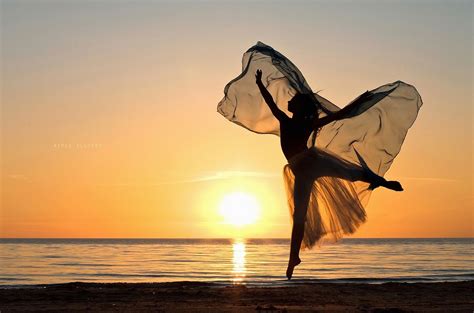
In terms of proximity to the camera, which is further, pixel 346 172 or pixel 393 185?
pixel 346 172

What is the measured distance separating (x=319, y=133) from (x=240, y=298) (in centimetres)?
537

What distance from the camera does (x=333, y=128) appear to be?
36.7ft

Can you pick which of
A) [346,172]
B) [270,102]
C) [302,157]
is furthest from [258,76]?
[346,172]

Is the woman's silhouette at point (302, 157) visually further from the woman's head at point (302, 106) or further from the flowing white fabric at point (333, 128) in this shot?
the flowing white fabric at point (333, 128)

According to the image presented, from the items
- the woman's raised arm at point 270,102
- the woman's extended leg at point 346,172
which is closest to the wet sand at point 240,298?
the woman's extended leg at point 346,172

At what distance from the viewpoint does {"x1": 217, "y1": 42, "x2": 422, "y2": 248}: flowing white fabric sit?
10.7 metres

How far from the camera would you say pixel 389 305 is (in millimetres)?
13156

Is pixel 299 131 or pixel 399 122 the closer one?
pixel 299 131

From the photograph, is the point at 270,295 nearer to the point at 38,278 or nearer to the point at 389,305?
the point at 389,305

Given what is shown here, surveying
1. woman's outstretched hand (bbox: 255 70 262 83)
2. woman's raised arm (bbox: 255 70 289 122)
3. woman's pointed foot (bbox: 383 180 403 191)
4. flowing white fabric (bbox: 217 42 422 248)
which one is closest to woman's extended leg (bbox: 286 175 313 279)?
flowing white fabric (bbox: 217 42 422 248)

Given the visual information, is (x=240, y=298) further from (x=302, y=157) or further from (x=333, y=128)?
(x=302, y=157)

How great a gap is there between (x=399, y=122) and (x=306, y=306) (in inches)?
169

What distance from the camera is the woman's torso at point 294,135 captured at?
32.8 feet

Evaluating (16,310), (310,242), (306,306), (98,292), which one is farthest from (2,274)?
(310,242)
